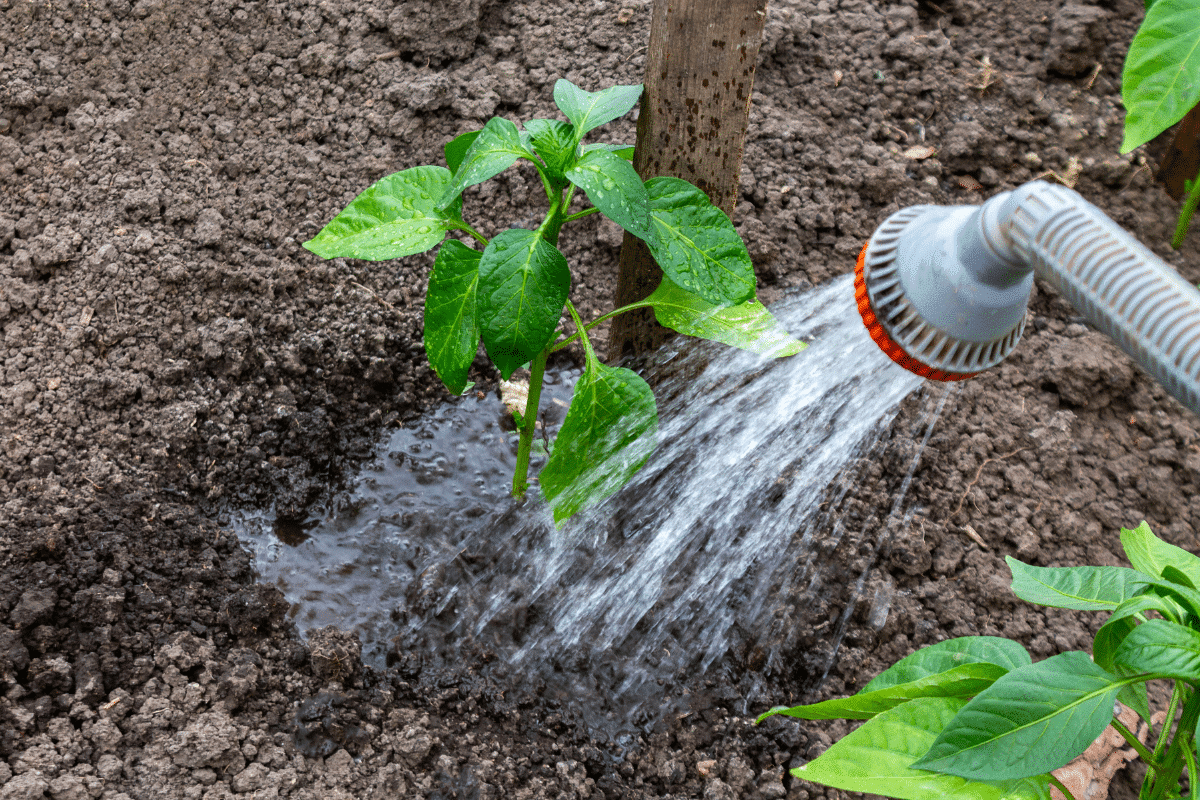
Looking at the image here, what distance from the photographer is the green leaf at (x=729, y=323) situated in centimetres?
161

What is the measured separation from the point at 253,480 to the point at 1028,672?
1.60 metres

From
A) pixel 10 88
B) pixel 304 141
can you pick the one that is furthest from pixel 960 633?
pixel 10 88

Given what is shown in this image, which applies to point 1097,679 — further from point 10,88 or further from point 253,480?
point 10,88

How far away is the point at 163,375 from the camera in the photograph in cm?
191

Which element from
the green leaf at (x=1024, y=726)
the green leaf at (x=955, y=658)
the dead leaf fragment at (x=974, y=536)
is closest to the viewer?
the green leaf at (x=1024, y=726)

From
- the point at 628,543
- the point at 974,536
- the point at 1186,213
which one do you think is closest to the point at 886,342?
the point at 628,543

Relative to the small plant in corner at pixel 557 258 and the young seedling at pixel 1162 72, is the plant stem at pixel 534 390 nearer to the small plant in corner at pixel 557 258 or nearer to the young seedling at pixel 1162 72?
the small plant in corner at pixel 557 258

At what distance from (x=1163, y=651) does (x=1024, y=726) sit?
212 mm

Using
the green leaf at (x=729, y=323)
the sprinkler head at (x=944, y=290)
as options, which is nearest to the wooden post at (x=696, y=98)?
the green leaf at (x=729, y=323)

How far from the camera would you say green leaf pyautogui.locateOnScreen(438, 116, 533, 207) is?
135 centimetres

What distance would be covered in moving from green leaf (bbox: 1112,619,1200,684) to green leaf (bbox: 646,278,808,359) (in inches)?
29.4

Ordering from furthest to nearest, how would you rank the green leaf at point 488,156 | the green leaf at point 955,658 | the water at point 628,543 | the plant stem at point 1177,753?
the water at point 628,543 < the green leaf at point 488,156 < the green leaf at point 955,658 < the plant stem at point 1177,753

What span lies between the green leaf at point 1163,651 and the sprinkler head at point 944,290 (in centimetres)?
56

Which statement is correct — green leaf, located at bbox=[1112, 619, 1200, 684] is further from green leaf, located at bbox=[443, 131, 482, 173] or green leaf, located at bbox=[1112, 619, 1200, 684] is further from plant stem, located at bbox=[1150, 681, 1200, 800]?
green leaf, located at bbox=[443, 131, 482, 173]
